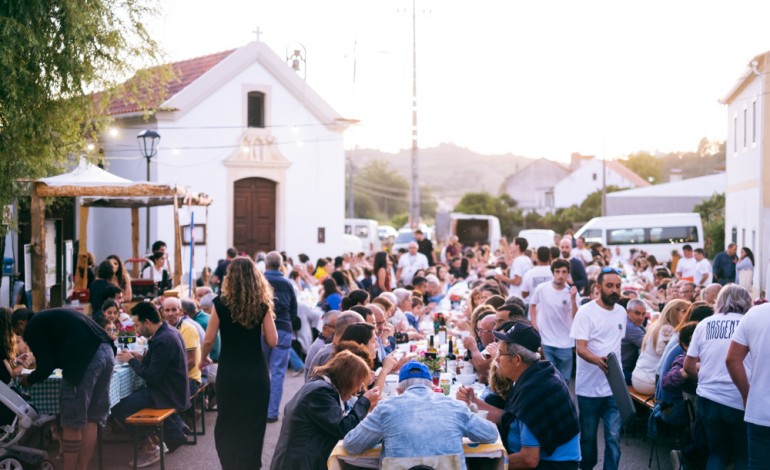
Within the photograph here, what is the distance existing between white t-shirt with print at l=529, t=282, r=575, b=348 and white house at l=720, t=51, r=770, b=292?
15.2 meters

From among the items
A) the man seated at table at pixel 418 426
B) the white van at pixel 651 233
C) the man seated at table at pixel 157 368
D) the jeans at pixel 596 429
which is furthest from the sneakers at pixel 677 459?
the white van at pixel 651 233

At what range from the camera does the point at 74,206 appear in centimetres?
2411

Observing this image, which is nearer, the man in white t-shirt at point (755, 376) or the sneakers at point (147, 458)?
the man in white t-shirt at point (755, 376)

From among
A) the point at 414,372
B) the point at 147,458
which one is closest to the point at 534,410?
the point at 414,372

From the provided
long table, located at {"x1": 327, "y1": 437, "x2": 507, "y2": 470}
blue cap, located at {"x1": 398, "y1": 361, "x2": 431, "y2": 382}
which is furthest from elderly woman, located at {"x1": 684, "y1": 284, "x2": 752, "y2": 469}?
blue cap, located at {"x1": 398, "y1": 361, "x2": 431, "y2": 382}

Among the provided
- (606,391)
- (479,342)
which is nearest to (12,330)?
(479,342)

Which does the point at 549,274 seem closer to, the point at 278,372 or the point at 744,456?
the point at 278,372

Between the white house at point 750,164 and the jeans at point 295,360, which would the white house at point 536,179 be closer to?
the white house at point 750,164

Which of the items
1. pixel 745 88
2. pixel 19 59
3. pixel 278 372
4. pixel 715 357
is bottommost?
pixel 278 372

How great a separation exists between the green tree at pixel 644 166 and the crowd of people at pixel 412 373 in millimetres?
100186

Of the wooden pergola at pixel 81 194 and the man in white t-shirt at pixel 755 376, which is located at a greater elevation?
the wooden pergola at pixel 81 194

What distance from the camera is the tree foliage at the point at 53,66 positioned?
8.28 m

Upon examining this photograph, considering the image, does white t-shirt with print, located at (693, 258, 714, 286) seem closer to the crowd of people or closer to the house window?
the crowd of people

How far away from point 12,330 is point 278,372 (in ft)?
10.3
